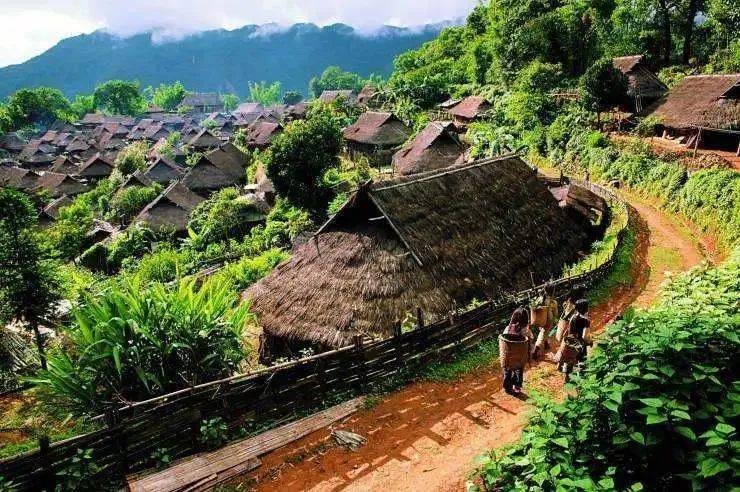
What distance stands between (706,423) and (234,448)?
18.8 ft

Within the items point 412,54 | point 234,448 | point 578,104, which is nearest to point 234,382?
point 234,448

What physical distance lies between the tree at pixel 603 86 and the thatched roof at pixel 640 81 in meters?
2.74

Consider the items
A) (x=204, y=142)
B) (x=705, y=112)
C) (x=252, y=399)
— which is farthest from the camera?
(x=204, y=142)

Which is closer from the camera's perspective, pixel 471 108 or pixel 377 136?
pixel 377 136

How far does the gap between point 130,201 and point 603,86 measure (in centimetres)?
3433

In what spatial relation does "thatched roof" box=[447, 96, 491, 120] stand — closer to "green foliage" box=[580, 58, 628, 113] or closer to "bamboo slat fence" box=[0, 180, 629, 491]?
"green foliage" box=[580, 58, 628, 113]

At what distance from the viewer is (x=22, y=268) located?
11.5 m

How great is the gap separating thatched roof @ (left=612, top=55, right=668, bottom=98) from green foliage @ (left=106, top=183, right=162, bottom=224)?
115 ft

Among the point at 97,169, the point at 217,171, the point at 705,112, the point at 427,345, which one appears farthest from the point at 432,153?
the point at 97,169

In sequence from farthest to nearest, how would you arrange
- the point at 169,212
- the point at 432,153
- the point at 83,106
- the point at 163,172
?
the point at 83,106
the point at 163,172
the point at 169,212
the point at 432,153

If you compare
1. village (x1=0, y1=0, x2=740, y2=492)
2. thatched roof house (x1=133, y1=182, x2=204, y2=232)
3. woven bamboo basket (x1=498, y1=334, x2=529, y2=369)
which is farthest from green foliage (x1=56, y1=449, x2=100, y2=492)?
thatched roof house (x1=133, y1=182, x2=204, y2=232)

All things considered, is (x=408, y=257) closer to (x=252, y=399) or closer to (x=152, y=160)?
(x=252, y=399)

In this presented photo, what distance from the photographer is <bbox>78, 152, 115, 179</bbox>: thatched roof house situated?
173 ft

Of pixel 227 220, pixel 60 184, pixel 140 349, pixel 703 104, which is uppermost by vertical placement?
pixel 703 104
